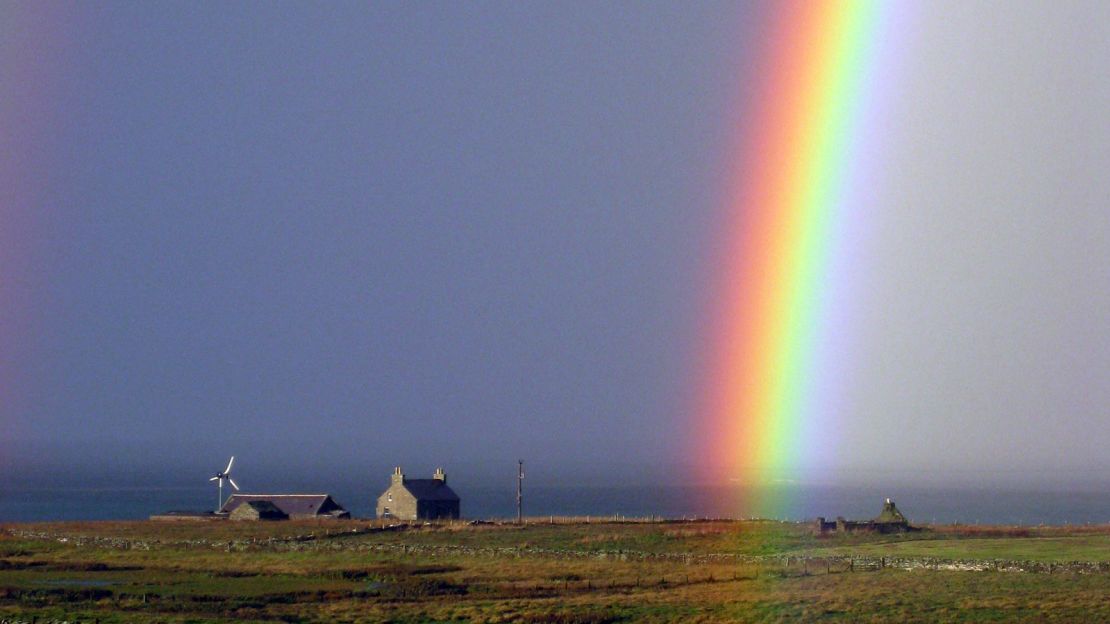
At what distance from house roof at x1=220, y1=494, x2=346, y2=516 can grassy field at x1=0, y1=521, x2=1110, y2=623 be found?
13.7 metres

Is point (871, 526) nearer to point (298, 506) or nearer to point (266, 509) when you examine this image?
point (298, 506)

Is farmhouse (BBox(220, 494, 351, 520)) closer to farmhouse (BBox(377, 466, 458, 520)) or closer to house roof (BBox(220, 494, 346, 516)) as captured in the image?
house roof (BBox(220, 494, 346, 516))

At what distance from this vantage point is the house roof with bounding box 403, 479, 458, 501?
369 feet

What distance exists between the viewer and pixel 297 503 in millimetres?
114438

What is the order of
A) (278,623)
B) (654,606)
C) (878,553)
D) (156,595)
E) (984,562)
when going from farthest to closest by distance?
(878,553)
(984,562)
(156,595)
(654,606)
(278,623)

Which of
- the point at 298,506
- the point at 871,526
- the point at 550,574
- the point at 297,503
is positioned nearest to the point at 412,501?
the point at 298,506

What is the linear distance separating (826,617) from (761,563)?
66.2 ft

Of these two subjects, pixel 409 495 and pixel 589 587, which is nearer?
pixel 589 587

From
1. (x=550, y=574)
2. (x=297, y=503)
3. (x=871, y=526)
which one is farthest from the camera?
(x=297, y=503)

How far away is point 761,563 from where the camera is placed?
69.4 metres

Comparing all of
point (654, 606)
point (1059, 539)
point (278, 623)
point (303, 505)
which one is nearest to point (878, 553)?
point (1059, 539)

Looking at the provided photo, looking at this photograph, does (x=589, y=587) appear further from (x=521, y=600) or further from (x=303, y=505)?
(x=303, y=505)

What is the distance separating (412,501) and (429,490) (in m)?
2.91

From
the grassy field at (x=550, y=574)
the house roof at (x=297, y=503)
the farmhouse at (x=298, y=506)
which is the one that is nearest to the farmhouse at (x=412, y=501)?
the farmhouse at (x=298, y=506)
